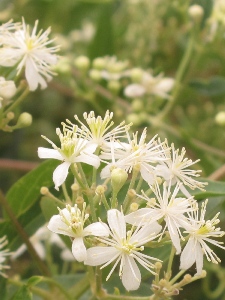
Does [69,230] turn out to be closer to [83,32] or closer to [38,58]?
[38,58]

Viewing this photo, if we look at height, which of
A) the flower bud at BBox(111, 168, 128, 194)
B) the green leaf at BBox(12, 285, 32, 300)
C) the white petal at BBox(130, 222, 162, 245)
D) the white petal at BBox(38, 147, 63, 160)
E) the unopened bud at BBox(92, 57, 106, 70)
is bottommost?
the green leaf at BBox(12, 285, 32, 300)

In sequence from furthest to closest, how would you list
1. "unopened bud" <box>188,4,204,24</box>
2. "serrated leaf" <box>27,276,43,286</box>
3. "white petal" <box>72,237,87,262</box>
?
"unopened bud" <box>188,4,204,24</box>, "serrated leaf" <box>27,276,43,286</box>, "white petal" <box>72,237,87,262</box>

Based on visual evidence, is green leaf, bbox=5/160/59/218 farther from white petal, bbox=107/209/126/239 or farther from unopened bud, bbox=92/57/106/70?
unopened bud, bbox=92/57/106/70

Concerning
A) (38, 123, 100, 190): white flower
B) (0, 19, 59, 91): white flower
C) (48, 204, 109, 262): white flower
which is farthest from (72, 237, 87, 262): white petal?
(0, 19, 59, 91): white flower

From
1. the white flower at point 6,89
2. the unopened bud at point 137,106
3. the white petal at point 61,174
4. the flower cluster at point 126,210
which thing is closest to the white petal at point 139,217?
the flower cluster at point 126,210

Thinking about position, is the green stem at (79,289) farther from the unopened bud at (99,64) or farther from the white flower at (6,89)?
the unopened bud at (99,64)

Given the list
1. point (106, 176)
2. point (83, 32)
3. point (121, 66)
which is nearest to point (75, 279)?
point (106, 176)

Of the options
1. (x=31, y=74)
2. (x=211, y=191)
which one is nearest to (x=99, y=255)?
(x=211, y=191)
